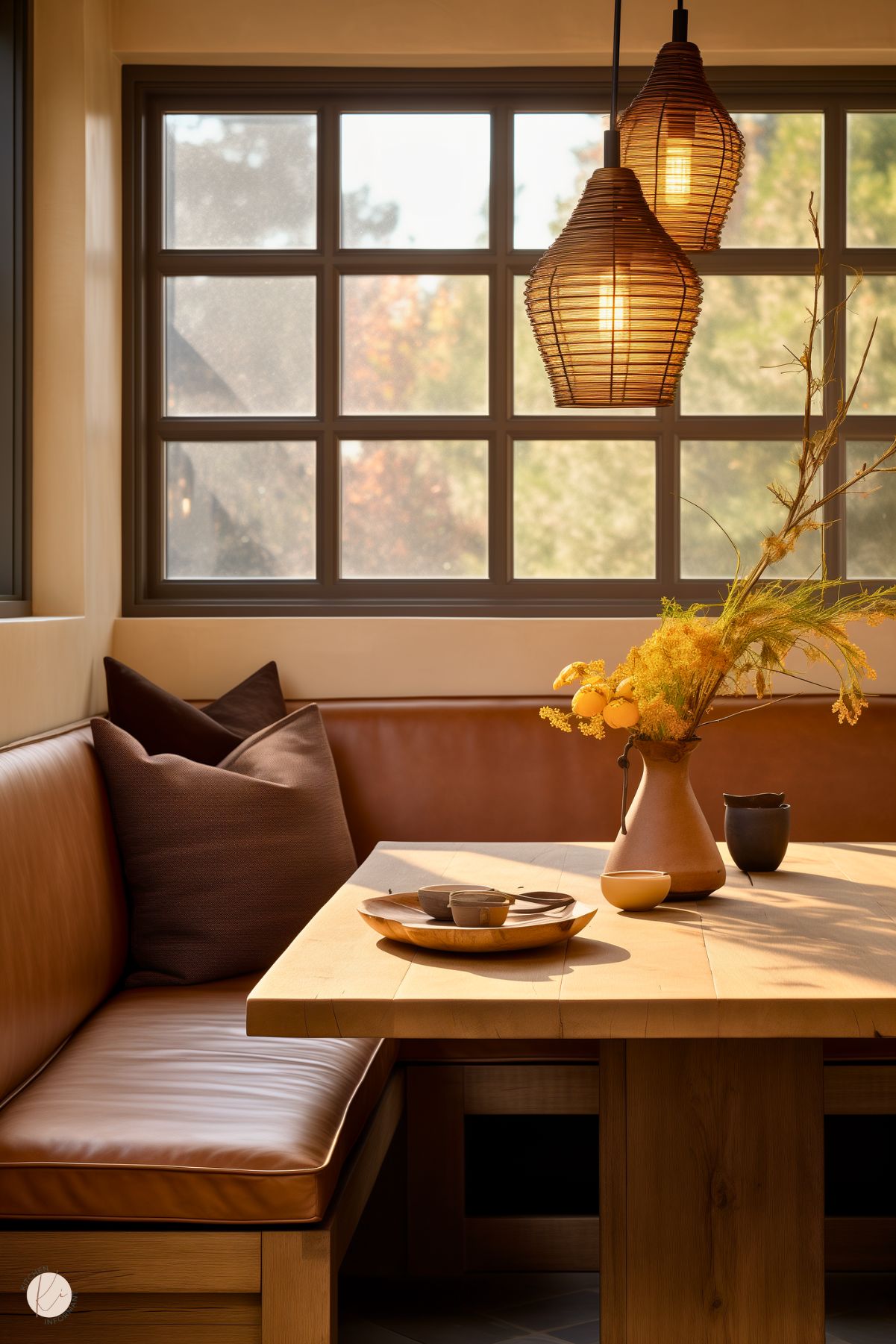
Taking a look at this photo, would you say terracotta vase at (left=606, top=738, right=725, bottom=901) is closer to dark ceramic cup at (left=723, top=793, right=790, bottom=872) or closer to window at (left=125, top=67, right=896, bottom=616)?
dark ceramic cup at (left=723, top=793, right=790, bottom=872)

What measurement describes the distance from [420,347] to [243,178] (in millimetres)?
634

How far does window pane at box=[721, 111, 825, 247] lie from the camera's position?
336cm

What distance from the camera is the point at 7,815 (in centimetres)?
212

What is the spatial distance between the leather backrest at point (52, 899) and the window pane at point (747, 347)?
1814 millimetres

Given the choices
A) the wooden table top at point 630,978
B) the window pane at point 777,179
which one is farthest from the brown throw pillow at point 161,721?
the window pane at point 777,179

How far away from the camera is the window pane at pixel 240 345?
3395 mm

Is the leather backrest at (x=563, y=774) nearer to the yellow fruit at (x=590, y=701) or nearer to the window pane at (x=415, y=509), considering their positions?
the window pane at (x=415, y=509)

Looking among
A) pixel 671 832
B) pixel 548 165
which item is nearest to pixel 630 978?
pixel 671 832

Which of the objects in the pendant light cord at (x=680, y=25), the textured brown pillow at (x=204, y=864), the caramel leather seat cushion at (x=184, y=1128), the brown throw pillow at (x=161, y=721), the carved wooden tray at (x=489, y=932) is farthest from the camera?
the brown throw pillow at (x=161, y=721)

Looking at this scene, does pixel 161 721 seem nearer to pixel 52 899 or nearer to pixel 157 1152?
pixel 52 899

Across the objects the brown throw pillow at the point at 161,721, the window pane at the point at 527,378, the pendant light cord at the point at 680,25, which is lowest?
the brown throw pillow at the point at 161,721

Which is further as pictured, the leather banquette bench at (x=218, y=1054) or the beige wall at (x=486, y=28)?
the beige wall at (x=486, y=28)

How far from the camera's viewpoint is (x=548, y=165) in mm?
3373

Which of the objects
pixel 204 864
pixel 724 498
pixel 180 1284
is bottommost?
pixel 180 1284
